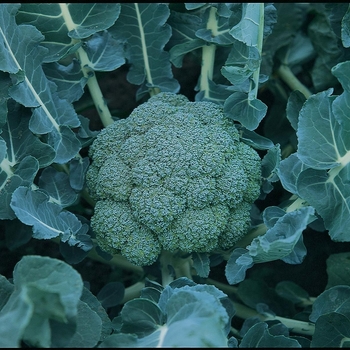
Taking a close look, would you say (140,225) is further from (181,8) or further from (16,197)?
(181,8)

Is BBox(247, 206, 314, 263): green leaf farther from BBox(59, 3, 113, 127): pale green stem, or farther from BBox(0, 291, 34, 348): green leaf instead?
BBox(59, 3, 113, 127): pale green stem

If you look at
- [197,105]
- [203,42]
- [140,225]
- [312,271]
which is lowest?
[312,271]

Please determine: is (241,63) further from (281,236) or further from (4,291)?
(4,291)

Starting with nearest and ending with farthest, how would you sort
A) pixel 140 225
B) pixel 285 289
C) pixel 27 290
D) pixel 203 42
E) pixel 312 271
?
pixel 27 290
pixel 140 225
pixel 203 42
pixel 285 289
pixel 312 271

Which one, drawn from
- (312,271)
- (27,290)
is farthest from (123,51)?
(312,271)

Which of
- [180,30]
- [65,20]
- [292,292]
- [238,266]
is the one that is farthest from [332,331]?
[65,20]
